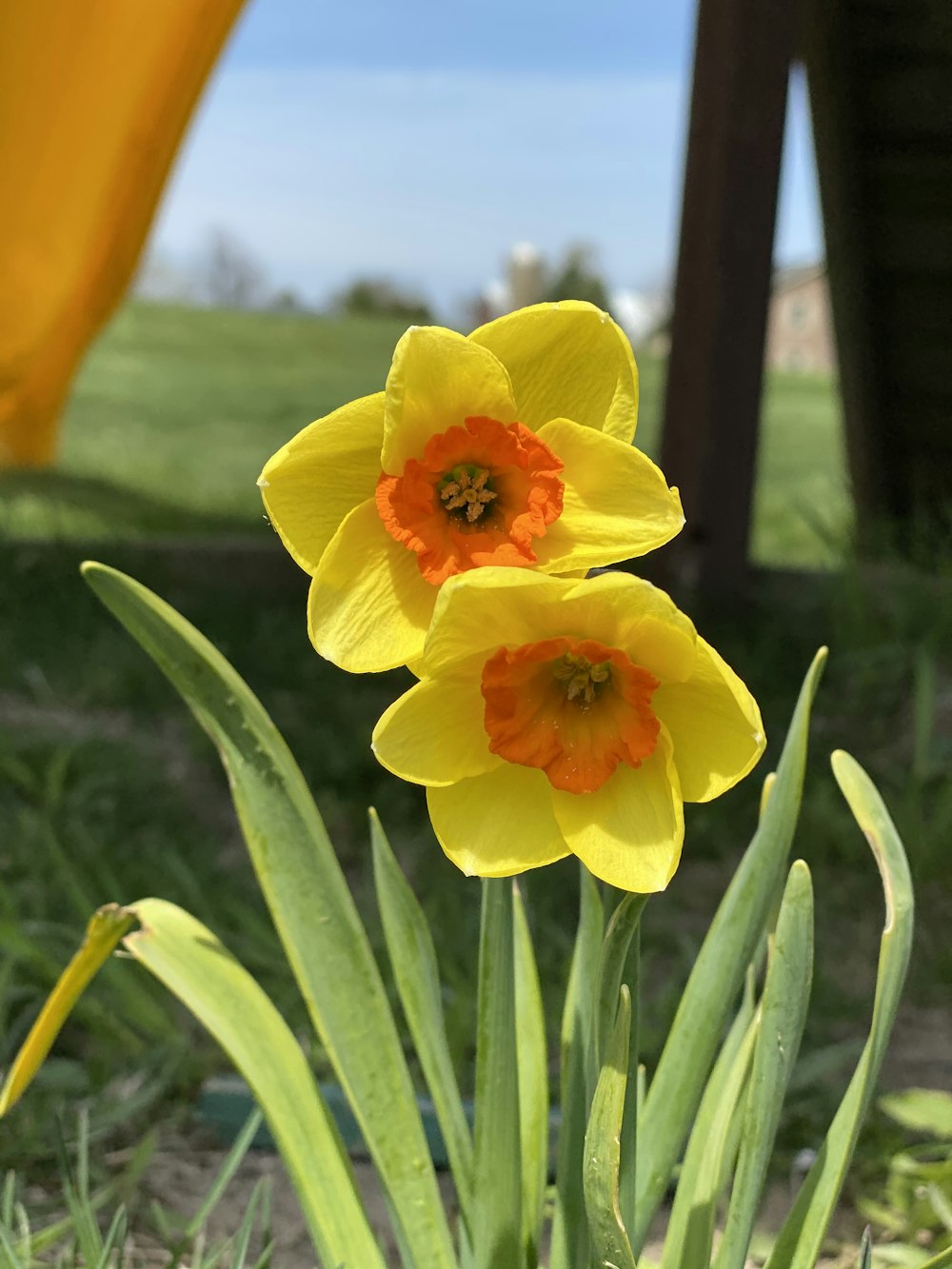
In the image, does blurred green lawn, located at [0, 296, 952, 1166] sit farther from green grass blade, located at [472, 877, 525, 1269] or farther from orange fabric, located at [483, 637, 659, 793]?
orange fabric, located at [483, 637, 659, 793]

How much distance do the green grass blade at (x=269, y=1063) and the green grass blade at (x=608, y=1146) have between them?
20 centimetres

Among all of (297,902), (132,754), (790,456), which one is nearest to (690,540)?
(132,754)

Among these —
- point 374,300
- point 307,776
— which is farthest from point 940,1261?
point 374,300

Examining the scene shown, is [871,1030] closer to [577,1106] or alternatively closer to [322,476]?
[577,1106]

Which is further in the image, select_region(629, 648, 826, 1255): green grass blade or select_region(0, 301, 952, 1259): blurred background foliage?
select_region(0, 301, 952, 1259): blurred background foliage

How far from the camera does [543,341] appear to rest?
402 millimetres

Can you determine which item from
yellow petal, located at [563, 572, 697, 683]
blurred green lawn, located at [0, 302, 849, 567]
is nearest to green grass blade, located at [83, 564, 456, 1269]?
yellow petal, located at [563, 572, 697, 683]

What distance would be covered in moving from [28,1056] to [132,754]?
1.06m

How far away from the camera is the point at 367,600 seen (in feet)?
1.31

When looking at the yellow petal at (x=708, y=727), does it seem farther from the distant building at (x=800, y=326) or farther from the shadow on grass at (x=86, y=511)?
the distant building at (x=800, y=326)

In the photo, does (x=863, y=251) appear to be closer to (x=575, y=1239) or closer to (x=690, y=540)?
(x=690, y=540)

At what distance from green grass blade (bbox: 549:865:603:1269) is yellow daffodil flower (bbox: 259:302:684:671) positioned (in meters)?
0.21

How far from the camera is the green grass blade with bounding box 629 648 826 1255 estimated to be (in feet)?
1.91

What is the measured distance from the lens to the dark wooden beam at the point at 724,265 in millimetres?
1610
